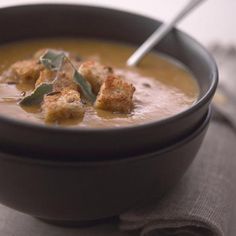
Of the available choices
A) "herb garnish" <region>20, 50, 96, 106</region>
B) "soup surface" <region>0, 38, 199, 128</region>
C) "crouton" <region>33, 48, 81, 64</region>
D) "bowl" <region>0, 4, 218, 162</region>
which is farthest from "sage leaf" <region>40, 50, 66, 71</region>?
"bowl" <region>0, 4, 218, 162</region>

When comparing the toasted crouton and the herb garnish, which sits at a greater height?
the herb garnish

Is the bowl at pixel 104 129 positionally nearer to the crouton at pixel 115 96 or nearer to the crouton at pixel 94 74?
the crouton at pixel 115 96

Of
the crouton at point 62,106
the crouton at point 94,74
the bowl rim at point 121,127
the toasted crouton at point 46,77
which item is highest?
the bowl rim at point 121,127

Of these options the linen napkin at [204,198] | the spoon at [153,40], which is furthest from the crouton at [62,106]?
the spoon at [153,40]

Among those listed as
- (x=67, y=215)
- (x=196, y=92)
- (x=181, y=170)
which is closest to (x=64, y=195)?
(x=67, y=215)

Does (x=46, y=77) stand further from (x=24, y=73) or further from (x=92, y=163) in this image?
(x=92, y=163)

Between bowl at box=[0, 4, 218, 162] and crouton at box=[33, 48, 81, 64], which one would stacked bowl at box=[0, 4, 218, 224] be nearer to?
bowl at box=[0, 4, 218, 162]
